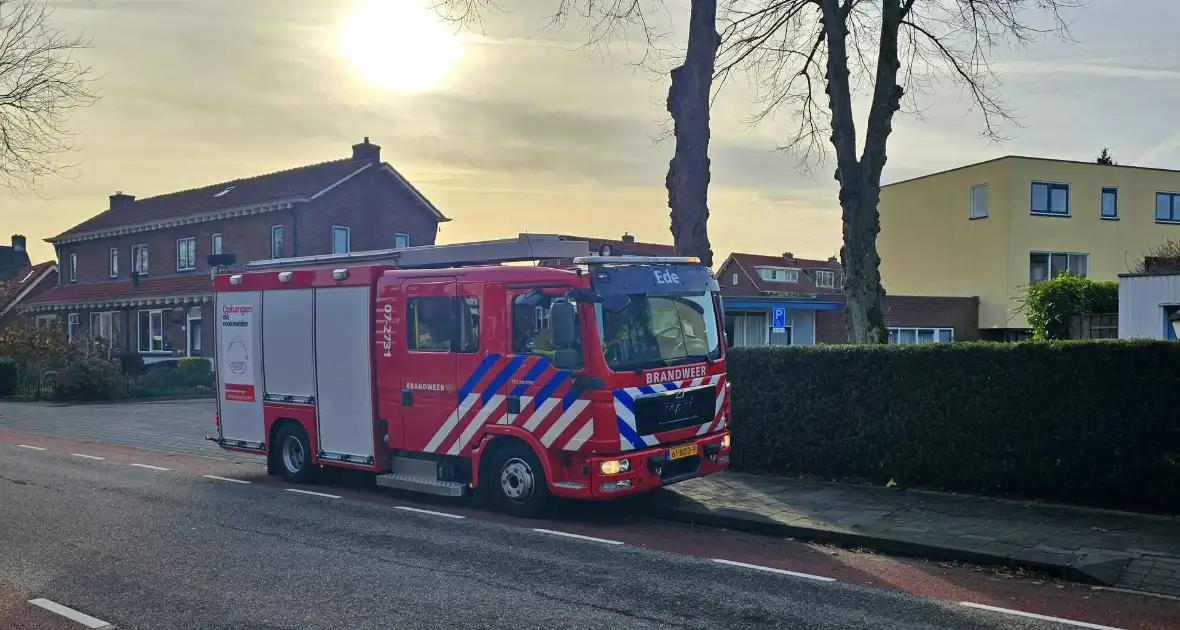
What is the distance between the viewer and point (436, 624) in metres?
6.21

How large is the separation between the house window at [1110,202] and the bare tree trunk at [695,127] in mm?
31321

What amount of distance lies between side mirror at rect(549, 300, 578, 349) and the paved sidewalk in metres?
2.34

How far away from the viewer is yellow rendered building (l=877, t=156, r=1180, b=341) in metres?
37.6

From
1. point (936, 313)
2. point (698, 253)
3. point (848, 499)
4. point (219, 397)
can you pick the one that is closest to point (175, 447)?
point (219, 397)

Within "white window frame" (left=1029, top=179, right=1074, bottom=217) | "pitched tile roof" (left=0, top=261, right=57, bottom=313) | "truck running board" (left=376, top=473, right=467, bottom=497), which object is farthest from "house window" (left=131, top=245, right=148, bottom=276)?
"white window frame" (left=1029, top=179, right=1074, bottom=217)

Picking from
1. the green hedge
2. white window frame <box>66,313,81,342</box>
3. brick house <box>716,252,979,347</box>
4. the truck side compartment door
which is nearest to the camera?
the green hedge

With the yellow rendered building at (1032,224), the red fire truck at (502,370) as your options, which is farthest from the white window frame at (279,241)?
the yellow rendered building at (1032,224)

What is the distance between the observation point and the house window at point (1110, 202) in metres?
38.8

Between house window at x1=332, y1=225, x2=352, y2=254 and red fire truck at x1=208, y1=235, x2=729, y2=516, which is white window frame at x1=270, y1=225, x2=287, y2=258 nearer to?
house window at x1=332, y1=225, x2=352, y2=254

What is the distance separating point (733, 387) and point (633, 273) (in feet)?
11.9

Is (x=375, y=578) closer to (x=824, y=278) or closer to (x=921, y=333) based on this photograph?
(x=921, y=333)

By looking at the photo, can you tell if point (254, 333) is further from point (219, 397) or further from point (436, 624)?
point (436, 624)

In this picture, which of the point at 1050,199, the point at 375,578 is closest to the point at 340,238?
the point at 1050,199

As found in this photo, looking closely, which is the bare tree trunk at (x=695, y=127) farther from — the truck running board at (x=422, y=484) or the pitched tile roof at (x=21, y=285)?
the pitched tile roof at (x=21, y=285)
